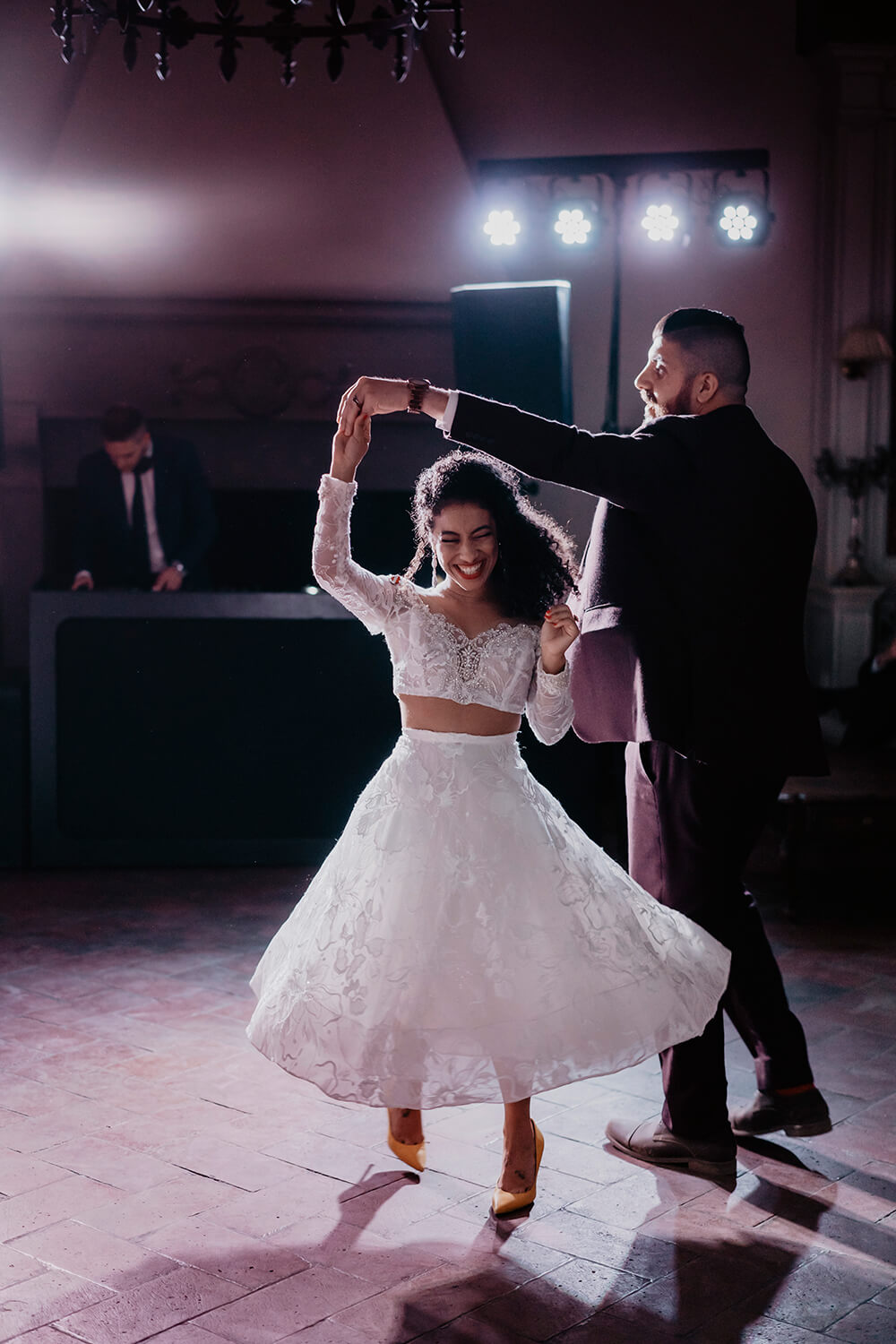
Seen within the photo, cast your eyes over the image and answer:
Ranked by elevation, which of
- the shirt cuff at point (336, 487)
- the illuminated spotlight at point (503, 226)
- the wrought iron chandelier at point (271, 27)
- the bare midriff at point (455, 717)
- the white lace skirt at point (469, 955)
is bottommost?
the white lace skirt at point (469, 955)

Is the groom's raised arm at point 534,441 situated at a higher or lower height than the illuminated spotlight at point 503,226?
lower

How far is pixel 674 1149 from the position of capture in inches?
108

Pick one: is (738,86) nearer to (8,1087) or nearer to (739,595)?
(739,595)

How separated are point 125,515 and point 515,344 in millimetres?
1776

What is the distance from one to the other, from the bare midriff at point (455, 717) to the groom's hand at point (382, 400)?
1.72 ft

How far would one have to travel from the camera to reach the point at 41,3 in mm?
7098

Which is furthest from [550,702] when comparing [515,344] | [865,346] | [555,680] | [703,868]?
[865,346]

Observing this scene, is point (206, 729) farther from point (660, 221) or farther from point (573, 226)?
point (660, 221)

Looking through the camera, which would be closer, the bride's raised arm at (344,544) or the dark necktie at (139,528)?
the bride's raised arm at (344,544)

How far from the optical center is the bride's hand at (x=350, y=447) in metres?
2.47

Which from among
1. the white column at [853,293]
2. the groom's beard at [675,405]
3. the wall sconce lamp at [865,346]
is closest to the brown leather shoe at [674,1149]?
the groom's beard at [675,405]

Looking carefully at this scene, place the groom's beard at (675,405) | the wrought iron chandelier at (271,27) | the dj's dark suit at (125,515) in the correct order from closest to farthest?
the groom's beard at (675,405), the wrought iron chandelier at (271,27), the dj's dark suit at (125,515)

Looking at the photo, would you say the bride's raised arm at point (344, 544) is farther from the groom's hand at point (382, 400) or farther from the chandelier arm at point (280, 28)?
the chandelier arm at point (280, 28)

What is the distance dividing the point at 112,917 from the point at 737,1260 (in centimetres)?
284
